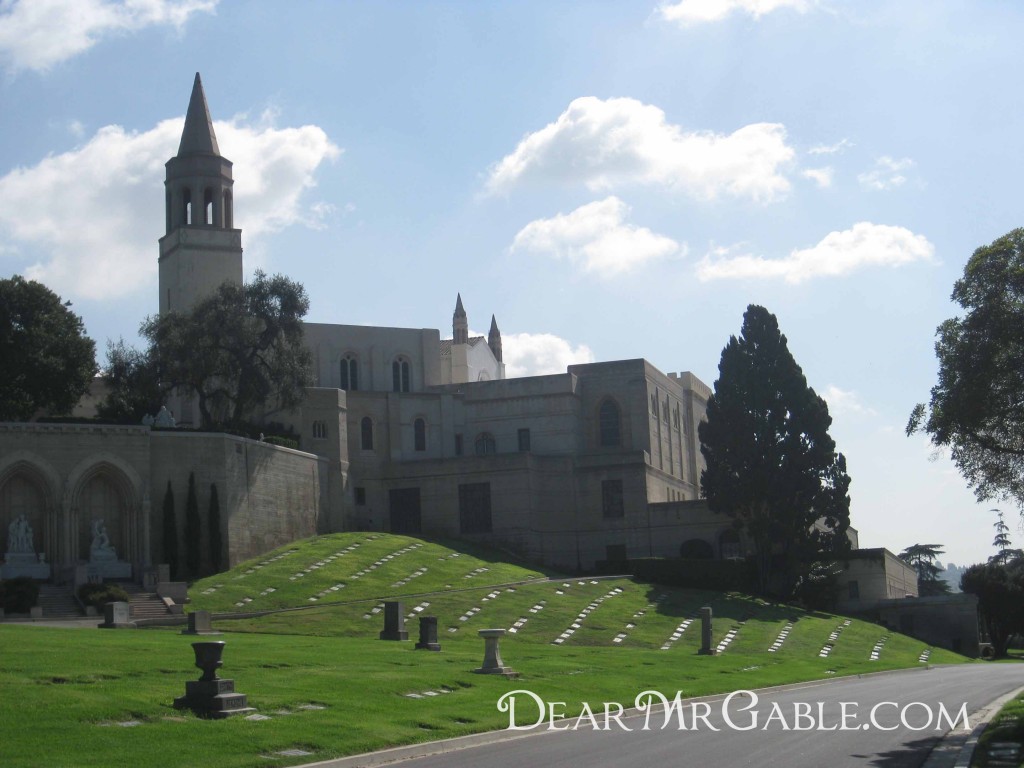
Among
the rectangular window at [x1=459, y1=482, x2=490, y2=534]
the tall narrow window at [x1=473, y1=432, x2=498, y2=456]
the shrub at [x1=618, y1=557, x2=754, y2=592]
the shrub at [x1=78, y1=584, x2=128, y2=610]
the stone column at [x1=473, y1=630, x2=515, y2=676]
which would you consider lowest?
the stone column at [x1=473, y1=630, x2=515, y2=676]

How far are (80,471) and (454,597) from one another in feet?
51.5

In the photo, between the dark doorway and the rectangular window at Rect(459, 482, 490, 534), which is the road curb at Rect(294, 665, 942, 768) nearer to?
the rectangular window at Rect(459, 482, 490, 534)

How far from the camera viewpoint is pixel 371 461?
74.0 m

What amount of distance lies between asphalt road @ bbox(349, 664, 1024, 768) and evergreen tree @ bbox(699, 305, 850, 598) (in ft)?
110

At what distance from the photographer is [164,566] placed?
170 ft

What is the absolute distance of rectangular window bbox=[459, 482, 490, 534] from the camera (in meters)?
71.8

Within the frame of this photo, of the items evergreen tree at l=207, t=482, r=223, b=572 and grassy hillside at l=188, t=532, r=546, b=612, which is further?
evergreen tree at l=207, t=482, r=223, b=572

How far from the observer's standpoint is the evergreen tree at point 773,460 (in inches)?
2530

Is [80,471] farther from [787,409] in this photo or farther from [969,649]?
[969,649]

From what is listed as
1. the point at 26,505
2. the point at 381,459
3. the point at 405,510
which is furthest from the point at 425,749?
the point at 381,459

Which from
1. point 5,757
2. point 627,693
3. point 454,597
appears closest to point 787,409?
point 454,597

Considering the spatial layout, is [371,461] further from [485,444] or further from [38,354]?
[38,354]

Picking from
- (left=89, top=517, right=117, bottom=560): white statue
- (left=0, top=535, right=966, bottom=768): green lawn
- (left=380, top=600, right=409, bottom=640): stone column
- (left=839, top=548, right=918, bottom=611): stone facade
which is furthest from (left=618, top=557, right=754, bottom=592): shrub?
(left=380, top=600, right=409, bottom=640): stone column

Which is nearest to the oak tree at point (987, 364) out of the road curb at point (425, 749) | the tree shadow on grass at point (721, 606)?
the road curb at point (425, 749)
